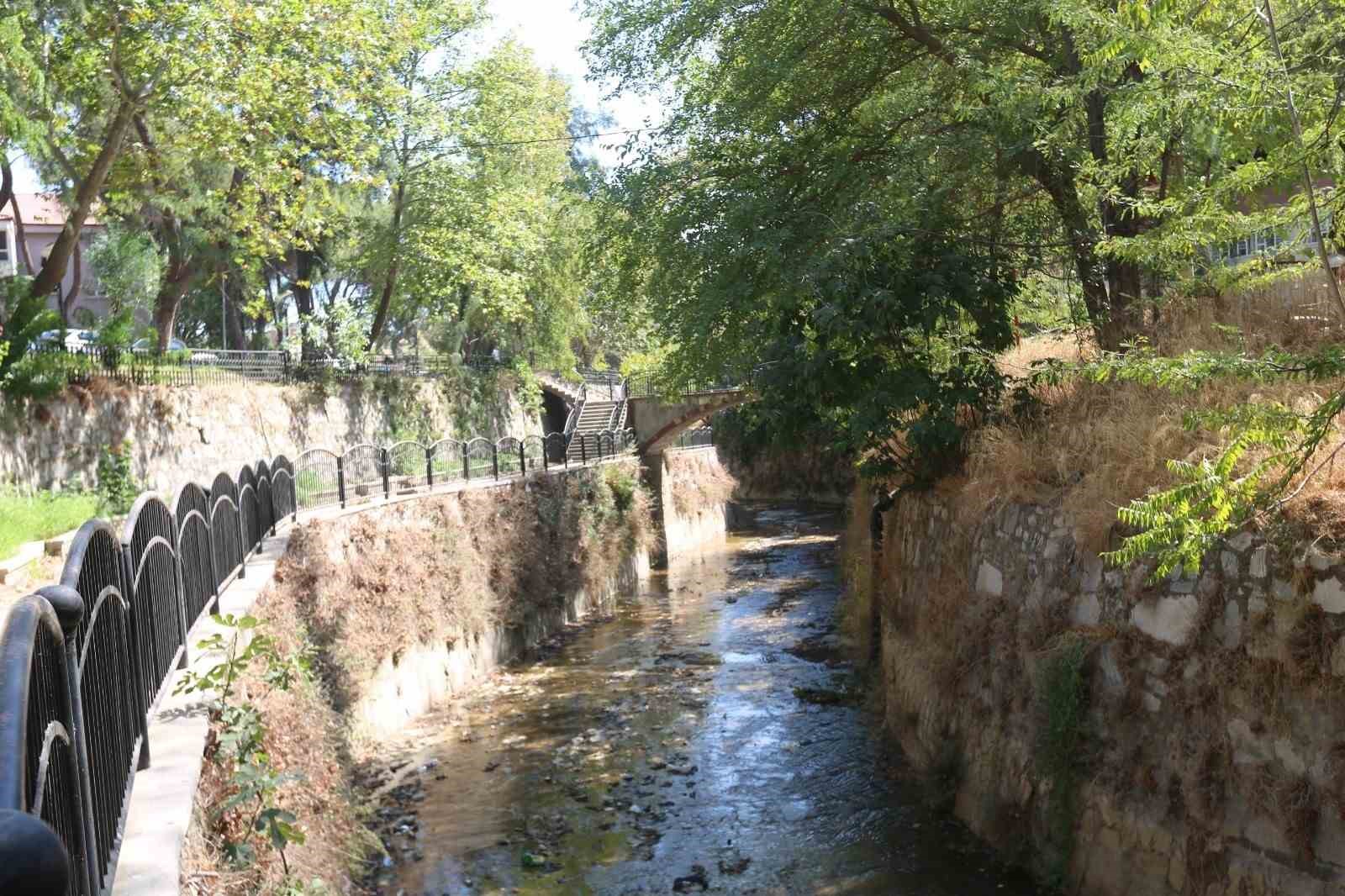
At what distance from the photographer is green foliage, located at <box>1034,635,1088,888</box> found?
8.02 m

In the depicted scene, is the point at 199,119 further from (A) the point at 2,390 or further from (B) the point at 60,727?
(B) the point at 60,727

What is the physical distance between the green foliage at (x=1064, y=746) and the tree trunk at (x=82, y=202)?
1498cm

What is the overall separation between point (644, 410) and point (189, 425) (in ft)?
43.5

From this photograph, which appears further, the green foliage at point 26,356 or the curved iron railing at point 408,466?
the curved iron railing at point 408,466

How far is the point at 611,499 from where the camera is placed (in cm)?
2562

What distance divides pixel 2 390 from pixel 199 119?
16.3 ft

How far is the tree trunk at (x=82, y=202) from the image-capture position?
16.6 metres

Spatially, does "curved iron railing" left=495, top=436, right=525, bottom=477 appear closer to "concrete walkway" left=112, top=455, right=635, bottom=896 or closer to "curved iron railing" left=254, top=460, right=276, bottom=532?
"curved iron railing" left=254, top=460, right=276, bottom=532

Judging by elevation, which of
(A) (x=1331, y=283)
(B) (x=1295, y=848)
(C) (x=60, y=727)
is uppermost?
(A) (x=1331, y=283)

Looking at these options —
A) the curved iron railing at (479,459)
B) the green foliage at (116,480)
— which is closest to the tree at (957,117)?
the curved iron railing at (479,459)

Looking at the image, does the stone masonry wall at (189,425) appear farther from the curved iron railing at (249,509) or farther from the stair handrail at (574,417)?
the curved iron railing at (249,509)

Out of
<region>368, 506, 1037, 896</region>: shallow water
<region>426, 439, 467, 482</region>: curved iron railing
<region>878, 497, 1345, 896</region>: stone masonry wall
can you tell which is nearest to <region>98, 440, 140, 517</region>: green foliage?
<region>426, 439, 467, 482</region>: curved iron railing

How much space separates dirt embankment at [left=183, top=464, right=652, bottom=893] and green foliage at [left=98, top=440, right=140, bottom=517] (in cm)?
443

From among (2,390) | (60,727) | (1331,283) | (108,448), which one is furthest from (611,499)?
(60,727)
